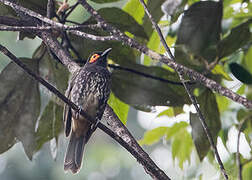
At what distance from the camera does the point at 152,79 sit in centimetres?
259

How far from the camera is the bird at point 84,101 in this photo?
3072 mm

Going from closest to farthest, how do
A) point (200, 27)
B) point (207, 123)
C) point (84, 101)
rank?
1. point (200, 27)
2. point (207, 123)
3. point (84, 101)

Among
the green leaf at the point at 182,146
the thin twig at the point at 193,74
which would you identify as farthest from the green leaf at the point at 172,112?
the thin twig at the point at 193,74

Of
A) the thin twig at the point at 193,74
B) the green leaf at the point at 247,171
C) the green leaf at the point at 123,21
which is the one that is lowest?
the green leaf at the point at 247,171

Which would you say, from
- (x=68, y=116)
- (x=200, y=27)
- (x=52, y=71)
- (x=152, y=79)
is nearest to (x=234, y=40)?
(x=200, y=27)

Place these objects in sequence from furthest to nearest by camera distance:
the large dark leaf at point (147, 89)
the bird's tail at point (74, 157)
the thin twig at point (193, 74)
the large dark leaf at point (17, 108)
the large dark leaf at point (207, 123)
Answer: the bird's tail at point (74, 157)
the large dark leaf at point (17, 108)
the large dark leaf at point (147, 89)
the large dark leaf at point (207, 123)
the thin twig at point (193, 74)

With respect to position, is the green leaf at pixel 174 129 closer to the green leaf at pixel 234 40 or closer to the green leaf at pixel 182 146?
the green leaf at pixel 182 146

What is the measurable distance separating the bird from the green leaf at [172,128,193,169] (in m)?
0.60

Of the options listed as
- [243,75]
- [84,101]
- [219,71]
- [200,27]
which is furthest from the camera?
[84,101]

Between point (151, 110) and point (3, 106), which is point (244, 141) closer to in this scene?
point (151, 110)

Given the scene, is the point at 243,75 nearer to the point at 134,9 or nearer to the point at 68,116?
the point at 134,9

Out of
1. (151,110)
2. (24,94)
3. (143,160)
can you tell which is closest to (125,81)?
(151,110)

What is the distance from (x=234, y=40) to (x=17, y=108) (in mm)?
1264

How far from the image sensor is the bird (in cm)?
307
